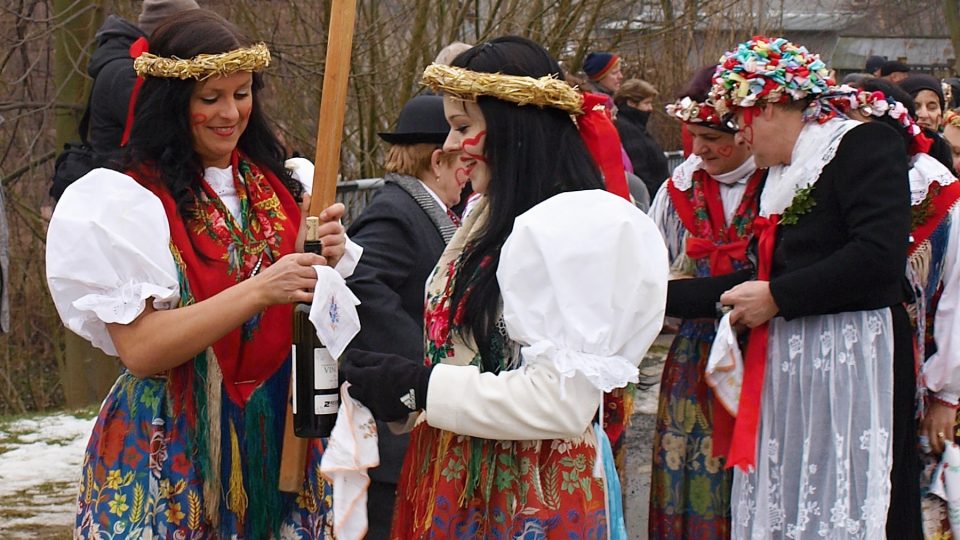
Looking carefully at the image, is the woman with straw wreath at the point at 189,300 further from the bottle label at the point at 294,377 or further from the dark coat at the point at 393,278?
the dark coat at the point at 393,278

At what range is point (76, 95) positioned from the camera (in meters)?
10.3

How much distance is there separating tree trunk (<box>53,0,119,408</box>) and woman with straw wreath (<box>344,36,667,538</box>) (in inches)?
299

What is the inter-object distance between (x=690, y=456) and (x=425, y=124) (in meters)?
1.43

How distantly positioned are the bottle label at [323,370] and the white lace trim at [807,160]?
1.73 meters

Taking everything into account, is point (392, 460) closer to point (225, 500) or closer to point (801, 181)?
point (225, 500)

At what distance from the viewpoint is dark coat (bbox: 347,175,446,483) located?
149 inches

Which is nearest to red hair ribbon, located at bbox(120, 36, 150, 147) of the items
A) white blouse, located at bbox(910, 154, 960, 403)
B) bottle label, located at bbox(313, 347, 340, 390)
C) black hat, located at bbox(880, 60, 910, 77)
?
bottle label, located at bbox(313, 347, 340, 390)

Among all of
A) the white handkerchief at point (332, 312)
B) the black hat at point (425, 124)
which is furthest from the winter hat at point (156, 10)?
the white handkerchief at point (332, 312)

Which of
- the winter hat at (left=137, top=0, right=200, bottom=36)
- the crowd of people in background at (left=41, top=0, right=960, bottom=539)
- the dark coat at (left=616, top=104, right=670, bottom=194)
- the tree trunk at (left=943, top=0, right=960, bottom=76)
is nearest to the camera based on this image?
the crowd of people in background at (left=41, top=0, right=960, bottom=539)

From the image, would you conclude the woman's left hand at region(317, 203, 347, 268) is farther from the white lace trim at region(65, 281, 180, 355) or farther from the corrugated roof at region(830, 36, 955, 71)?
the corrugated roof at region(830, 36, 955, 71)

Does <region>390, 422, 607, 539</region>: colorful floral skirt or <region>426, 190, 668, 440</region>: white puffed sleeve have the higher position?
<region>426, 190, 668, 440</region>: white puffed sleeve

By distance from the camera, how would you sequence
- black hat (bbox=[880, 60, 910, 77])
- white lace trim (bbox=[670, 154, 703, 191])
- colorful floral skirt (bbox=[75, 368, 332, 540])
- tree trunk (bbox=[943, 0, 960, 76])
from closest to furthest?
colorful floral skirt (bbox=[75, 368, 332, 540]), white lace trim (bbox=[670, 154, 703, 191]), black hat (bbox=[880, 60, 910, 77]), tree trunk (bbox=[943, 0, 960, 76])

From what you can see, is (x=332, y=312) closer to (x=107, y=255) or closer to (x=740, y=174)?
(x=107, y=255)

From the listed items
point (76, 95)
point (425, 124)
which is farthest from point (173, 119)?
point (76, 95)
